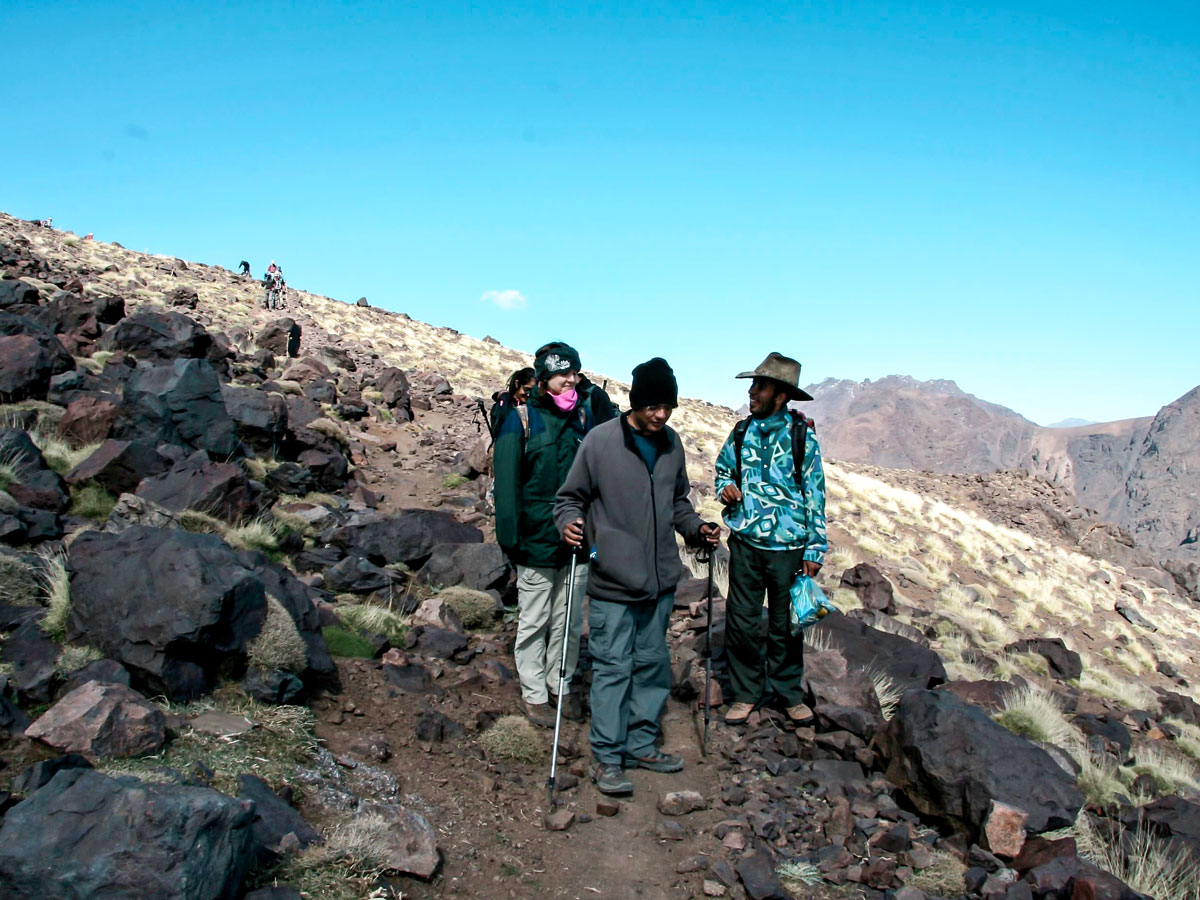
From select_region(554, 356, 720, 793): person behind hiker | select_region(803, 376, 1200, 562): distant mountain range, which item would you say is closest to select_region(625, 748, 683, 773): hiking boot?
select_region(554, 356, 720, 793): person behind hiker

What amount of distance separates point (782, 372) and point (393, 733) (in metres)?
3.52

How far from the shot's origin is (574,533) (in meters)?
4.87

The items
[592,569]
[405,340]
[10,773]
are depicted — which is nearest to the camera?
[10,773]

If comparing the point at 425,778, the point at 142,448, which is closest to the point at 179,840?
the point at 425,778

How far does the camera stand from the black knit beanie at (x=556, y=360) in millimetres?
5355

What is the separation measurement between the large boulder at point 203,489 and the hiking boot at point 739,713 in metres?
5.20

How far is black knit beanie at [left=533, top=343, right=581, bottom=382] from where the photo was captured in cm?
536

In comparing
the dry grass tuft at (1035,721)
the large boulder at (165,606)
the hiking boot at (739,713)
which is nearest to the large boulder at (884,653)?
the dry grass tuft at (1035,721)

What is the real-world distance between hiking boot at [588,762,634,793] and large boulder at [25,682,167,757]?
243cm

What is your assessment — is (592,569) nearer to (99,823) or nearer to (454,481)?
(99,823)

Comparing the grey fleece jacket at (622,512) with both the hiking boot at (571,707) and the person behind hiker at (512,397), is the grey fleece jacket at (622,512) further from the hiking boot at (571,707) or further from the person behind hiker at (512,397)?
the hiking boot at (571,707)

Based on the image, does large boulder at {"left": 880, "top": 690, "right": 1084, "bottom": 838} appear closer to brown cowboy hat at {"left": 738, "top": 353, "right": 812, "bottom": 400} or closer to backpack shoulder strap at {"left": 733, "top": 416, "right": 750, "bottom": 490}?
backpack shoulder strap at {"left": 733, "top": 416, "right": 750, "bottom": 490}

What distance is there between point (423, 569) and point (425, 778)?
373cm

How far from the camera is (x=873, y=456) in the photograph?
14038cm
